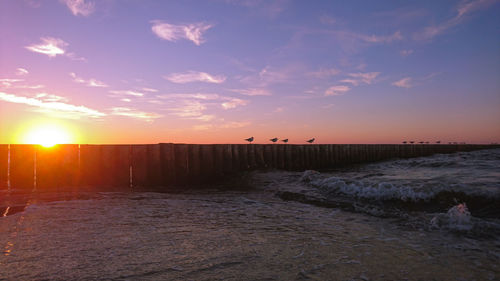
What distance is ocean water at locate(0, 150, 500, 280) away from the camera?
2486mm

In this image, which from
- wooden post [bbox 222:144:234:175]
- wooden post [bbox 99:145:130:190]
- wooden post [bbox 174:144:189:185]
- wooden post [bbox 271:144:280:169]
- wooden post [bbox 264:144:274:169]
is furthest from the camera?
wooden post [bbox 271:144:280:169]

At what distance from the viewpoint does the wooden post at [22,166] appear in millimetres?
9766

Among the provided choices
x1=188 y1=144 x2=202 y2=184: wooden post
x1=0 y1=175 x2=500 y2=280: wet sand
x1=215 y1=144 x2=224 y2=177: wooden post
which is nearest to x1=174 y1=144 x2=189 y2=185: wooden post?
x1=188 y1=144 x2=202 y2=184: wooden post

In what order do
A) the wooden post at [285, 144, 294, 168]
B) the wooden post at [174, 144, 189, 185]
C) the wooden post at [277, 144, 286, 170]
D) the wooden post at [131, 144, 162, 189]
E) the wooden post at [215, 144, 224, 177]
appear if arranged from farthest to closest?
the wooden post at [285, 144, 294, 168] → the wooden post at [277, 144, 286, 170] → the wooden post at [215, 144, 224, 177] → the wooden post at [174, 144, 189, 185] → the wooden post at [131, 144, 162, 189]

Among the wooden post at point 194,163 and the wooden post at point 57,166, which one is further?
the wooden post at point 194,163

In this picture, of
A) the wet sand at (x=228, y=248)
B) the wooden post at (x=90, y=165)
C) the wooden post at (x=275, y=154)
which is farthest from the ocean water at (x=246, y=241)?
the wooden post at (x=275, y=154)

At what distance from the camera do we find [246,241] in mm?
3355

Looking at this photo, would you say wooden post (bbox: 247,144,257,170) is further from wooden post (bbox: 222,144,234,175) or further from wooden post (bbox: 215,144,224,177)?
wooden post (bbox: 215,144,224,177)

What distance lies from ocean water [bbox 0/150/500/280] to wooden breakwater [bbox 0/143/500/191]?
467cm

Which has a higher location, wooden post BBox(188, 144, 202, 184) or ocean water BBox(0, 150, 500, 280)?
wooden post BBox(188, 144, 202, 184)

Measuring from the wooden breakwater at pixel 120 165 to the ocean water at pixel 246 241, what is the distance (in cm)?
467

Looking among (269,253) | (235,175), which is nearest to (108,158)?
(235,175)

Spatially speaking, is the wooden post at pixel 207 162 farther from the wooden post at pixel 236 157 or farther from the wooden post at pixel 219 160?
the wooden post at pixel 236 157

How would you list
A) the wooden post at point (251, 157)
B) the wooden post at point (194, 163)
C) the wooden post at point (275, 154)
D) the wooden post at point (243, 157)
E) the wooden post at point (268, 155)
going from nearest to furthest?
the wooden post at point (194, 163) < the wooden post at point (243, 157) < the wooden post at point (251, 157) < the wooden post at point (268, 155) < the wooden post at point (275, 154)
